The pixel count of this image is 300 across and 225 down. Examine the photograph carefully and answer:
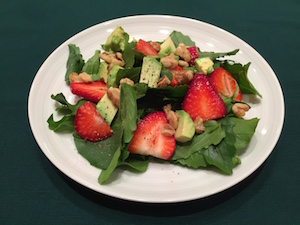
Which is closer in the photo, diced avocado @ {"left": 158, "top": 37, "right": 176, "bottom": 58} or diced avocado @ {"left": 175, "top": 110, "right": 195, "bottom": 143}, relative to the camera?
diced avocado @ {"left": 175, "top": 110, "right": 195, "bottom": 143}

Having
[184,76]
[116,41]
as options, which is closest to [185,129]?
[184,76]

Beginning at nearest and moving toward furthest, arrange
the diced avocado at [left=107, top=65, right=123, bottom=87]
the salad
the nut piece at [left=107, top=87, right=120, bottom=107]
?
the salad, the nut piece at [left=107, top=87, right=120, bottom=107], the diced avocado at [left=107, top=65, right=123, bottom=87]

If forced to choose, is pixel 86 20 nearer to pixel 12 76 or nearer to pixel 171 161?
pixel 12 76

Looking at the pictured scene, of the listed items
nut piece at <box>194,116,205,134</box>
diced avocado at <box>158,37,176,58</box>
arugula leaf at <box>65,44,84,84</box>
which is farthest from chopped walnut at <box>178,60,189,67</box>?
arugula leaf at <box>65,44,84,84</box>

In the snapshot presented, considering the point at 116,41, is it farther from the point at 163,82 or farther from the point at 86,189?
the point at 86,189

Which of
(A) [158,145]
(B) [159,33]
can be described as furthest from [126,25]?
(A) [158,145]

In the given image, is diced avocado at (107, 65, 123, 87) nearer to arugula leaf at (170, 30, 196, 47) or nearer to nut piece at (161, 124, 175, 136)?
nut piece at (161, 124, 175, 136)
